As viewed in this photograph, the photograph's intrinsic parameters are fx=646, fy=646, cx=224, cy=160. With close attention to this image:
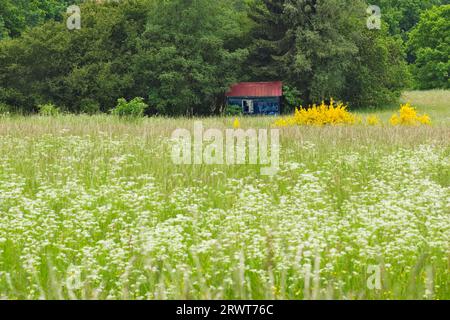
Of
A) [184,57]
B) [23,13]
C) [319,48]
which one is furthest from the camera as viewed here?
[23,13]

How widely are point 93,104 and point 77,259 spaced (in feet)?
102

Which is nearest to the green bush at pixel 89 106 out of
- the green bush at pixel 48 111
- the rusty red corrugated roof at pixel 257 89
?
the green bush at pixel 48 111

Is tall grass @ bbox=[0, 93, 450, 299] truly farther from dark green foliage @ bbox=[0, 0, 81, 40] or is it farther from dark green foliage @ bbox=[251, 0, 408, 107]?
dark green foliage @ bbox=[0, 0, 81, 40]

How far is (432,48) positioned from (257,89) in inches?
1462

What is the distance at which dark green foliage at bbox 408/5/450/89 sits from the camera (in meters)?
66.5

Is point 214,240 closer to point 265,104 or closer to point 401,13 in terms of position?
point 265,104

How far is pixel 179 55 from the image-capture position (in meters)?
37.7

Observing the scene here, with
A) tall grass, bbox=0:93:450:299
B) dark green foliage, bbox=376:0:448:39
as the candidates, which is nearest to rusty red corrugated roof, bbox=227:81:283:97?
tall grass, bbox=0:93:450:299

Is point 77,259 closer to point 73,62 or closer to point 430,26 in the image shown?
point 73,62

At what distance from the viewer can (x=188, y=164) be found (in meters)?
11.3

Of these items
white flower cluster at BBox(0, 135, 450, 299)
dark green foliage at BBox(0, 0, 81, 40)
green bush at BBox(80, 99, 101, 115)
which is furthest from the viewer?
dark green foliage at BBox(0, 0, 81, 40)

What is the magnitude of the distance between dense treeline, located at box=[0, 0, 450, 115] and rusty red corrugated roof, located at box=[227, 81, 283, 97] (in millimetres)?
879

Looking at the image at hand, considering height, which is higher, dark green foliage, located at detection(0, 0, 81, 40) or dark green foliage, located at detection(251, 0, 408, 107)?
dark green foliage, located at detection(0, 0, 81, 40)

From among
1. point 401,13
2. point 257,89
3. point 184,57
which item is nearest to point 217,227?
point 184,57
